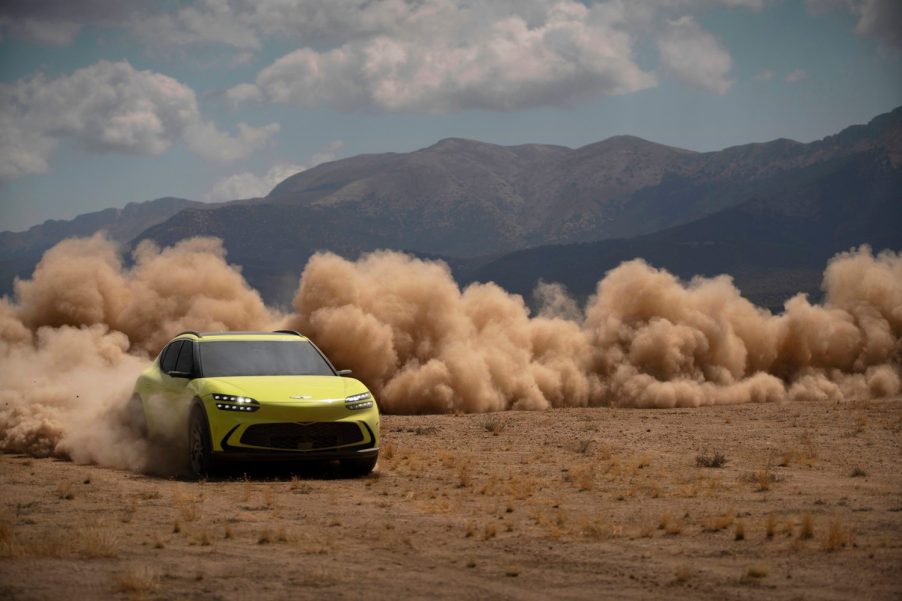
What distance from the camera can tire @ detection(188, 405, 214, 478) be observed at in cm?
1380

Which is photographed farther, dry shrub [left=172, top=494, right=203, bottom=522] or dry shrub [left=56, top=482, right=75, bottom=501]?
dry shrub [left=56, top=482, right=75, bottom=501]

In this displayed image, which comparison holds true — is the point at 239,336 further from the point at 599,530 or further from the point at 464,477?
the point at 599,530

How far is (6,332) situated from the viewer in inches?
1272

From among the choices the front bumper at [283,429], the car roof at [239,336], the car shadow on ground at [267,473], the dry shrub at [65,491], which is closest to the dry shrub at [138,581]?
the dry shrub at [65,491]

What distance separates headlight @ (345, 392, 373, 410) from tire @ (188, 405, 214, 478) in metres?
1.89

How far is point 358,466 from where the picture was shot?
48.4 feet

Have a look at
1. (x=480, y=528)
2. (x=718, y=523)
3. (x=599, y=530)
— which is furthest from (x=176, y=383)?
(x=718, y=523)

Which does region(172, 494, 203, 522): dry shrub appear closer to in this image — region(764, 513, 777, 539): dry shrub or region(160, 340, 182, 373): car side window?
region(160, 340, 182, 373): car side window

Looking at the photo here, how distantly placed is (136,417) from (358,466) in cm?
419

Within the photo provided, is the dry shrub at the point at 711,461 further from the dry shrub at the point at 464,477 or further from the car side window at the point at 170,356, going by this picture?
the car side window at the point at 170,356

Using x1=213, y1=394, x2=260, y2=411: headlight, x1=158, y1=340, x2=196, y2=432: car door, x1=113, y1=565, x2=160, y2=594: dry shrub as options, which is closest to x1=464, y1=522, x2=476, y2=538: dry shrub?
x1=113, y1=565, x2=160, y2=594: dry shrub

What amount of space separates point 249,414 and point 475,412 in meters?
17.7

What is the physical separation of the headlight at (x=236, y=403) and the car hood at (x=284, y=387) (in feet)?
0.28

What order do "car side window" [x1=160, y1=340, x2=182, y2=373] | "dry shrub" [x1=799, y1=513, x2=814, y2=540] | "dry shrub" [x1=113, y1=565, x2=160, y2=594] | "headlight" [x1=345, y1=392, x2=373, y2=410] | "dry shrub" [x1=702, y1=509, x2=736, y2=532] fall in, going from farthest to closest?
"car side window" [x1=160, y1=340, x2=182, y2=373], "headlight" [x1=345, y1=392, x2=373, y2=410], "dry shrub" [x1=702, y1=509, x2=736, y2=532], "dry shrub" [x1=799, y1=513, x2=814, y2=540], "dry shrub" [x1=113, y1=565, x2=160, y2=594]
